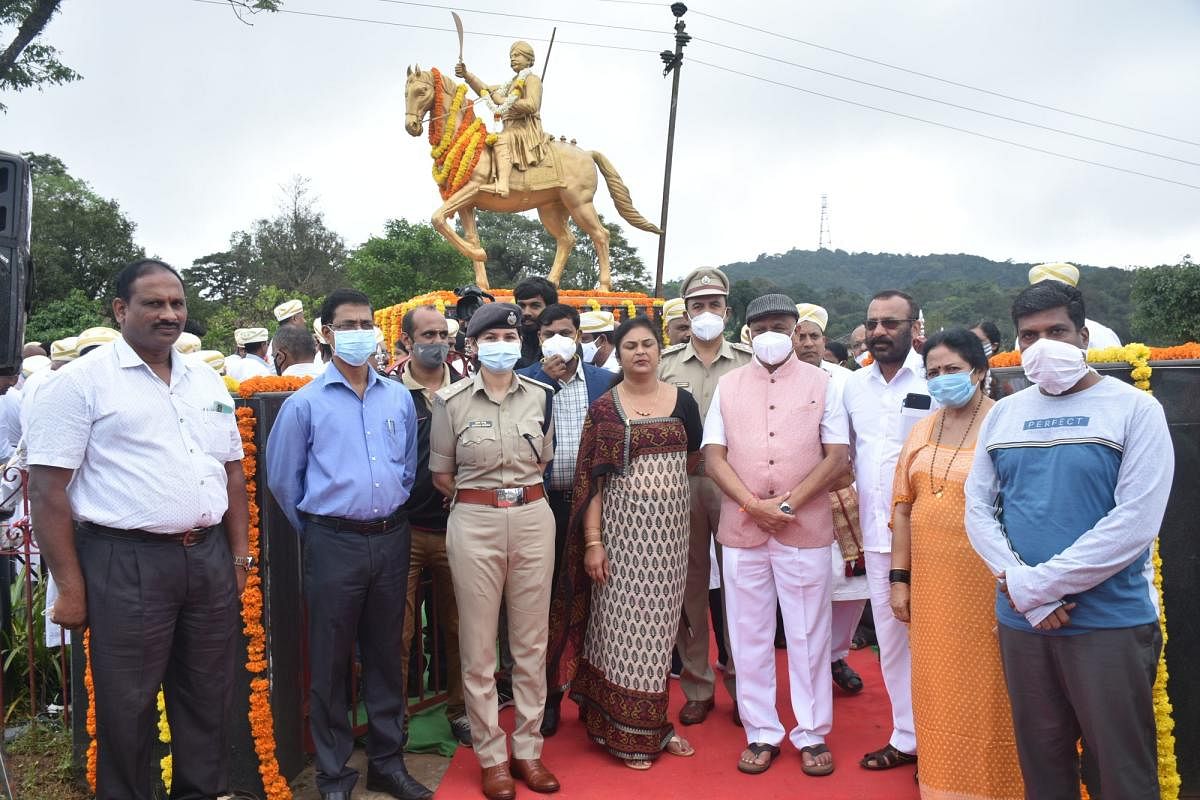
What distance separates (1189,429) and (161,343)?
12.2 ft

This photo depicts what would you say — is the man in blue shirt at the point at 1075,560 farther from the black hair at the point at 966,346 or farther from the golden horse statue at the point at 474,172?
the golden horse statue at the point at 474,172

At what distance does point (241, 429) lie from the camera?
366 cm

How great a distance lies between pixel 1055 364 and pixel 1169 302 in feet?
66.4

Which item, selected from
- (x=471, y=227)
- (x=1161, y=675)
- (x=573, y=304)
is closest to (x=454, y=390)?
(x=1161, y=675)

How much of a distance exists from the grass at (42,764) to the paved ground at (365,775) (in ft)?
3.20

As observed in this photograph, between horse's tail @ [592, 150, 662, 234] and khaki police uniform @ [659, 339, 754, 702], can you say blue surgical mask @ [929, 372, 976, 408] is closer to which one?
khaki police uniform @ [659, 339, 754, 702]

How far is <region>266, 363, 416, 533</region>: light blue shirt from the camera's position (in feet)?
11.4

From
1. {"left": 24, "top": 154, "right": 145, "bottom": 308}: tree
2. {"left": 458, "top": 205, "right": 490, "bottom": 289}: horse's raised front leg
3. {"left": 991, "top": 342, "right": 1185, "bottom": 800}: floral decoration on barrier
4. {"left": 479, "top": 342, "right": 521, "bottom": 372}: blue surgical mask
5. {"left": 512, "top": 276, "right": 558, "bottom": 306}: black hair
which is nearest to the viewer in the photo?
{"left": 991, "top": 342, "right": 1185, "bottom": 800}: floral decoration on barrier

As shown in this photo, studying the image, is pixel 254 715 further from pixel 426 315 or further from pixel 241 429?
pixel 426 315

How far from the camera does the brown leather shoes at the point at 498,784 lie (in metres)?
3.59

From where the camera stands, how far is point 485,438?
12.0 feet

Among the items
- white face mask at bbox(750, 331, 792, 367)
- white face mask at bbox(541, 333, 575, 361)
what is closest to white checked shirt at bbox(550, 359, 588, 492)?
white face mask at bbox(541, 333, 575, 361)

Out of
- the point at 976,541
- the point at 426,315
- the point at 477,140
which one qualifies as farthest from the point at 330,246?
the point at 976,541

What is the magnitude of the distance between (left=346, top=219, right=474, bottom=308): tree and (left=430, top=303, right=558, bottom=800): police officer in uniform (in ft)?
73.7
